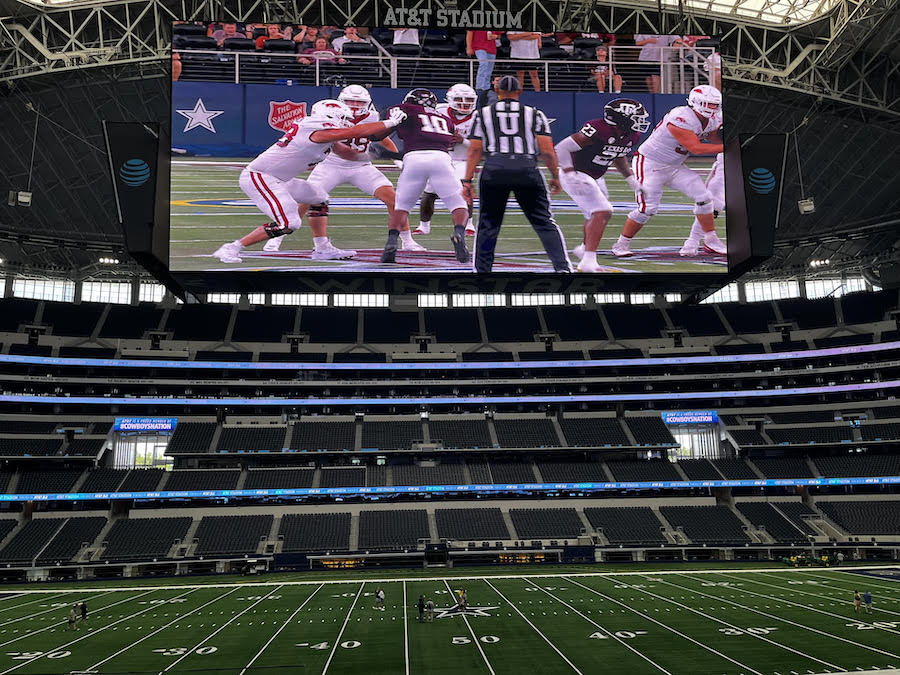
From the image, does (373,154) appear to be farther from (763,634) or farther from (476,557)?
(476,557)

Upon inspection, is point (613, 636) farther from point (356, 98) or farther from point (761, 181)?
point (356, 98)

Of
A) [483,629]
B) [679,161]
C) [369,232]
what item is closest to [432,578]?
[483,629]

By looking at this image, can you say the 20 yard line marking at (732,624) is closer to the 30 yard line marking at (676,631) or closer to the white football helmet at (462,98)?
the 30 yard line marking at (676,631)

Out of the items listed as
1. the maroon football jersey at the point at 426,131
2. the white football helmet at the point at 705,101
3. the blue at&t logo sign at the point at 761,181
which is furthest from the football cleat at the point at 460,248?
the white football helmet at the point at 705,101

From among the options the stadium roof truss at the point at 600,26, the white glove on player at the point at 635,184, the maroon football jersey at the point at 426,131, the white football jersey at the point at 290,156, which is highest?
the stadium roof truss at the point at 600,26

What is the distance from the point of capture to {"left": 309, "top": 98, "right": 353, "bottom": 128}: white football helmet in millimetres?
24406

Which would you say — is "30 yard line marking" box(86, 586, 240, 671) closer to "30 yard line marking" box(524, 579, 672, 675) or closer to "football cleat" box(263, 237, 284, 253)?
"football cleat" box(263, 237, 284, 253)

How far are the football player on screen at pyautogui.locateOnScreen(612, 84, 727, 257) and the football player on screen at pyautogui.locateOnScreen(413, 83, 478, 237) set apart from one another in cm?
512

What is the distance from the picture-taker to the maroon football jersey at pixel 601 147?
24344 mm

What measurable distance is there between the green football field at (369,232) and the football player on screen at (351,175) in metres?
Result: 0.21

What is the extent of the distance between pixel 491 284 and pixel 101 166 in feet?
108

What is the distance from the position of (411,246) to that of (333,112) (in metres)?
4.75

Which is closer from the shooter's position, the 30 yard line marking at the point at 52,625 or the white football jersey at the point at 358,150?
the white football jersey at the point at 358,150

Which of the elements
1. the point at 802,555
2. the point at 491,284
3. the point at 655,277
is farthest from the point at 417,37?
the point at 802,555
